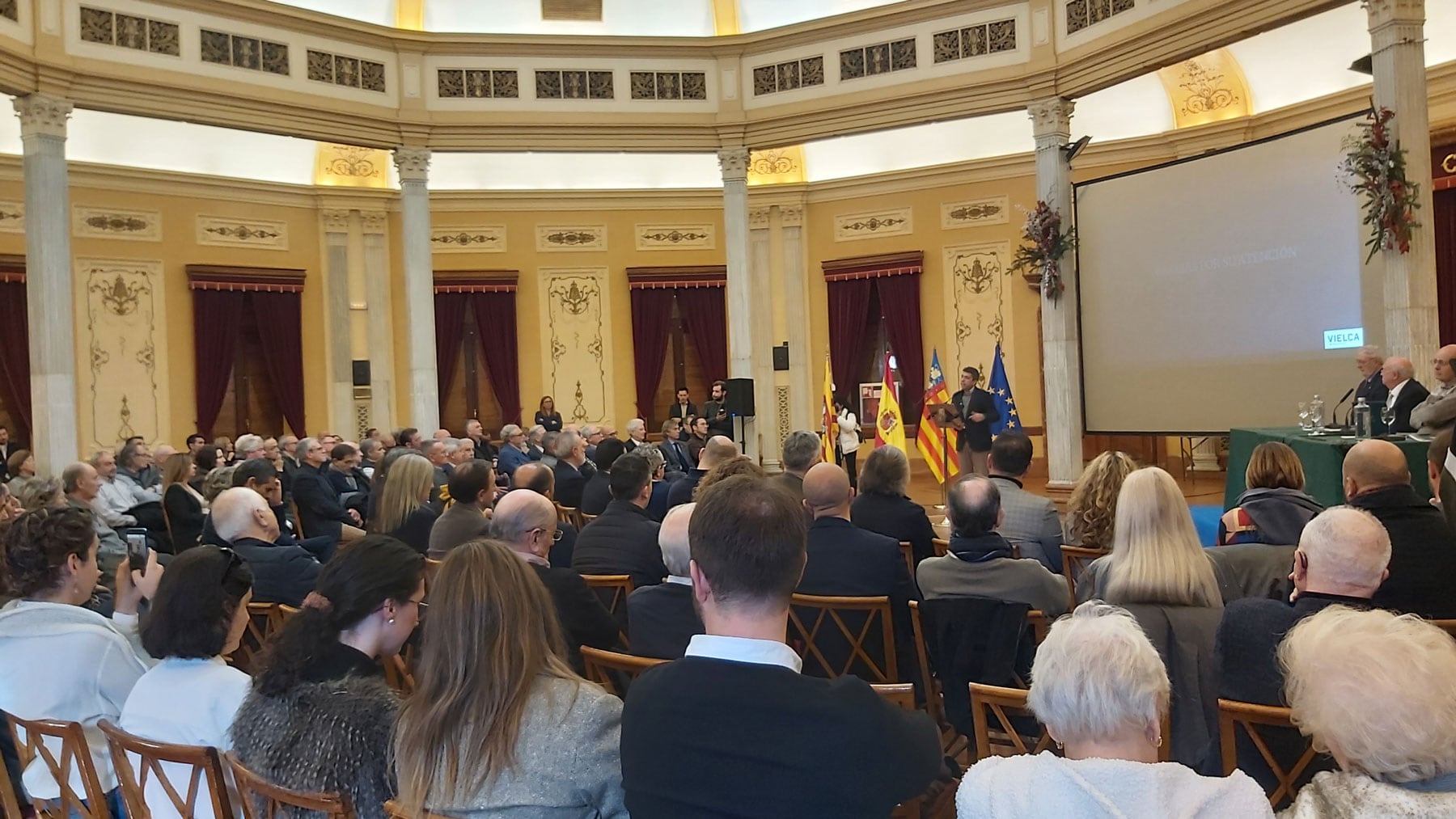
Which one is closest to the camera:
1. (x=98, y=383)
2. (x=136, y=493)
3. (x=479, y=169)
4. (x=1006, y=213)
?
(x=136, y=493)

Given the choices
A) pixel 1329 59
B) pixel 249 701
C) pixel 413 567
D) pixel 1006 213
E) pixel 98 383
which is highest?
pixel 1329 59

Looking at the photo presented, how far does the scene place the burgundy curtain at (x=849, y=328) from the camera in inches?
545

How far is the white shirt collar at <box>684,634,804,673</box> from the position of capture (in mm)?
1671

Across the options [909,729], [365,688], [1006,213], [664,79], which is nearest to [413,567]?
[365,688]

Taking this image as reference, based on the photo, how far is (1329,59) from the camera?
34.8ft

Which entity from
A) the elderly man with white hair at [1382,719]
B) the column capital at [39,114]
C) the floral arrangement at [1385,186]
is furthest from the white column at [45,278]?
the floral arrangement at [1385,186]

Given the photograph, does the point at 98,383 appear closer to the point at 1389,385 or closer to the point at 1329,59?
the point at 1389,385

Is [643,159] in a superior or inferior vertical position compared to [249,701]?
superior

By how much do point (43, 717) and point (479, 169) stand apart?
39.7ft

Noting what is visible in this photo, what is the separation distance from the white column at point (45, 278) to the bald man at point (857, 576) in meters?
7.74

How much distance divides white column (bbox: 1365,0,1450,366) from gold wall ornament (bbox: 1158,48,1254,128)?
420cm

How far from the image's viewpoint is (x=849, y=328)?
13.9 metres

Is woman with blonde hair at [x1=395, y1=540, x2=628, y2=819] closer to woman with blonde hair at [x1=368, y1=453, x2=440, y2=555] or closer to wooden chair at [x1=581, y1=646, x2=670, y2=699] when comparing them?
wooden chair at [x1=581, y1=646, x2=670, y2=699]

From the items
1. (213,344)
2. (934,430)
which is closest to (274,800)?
(934,430)
